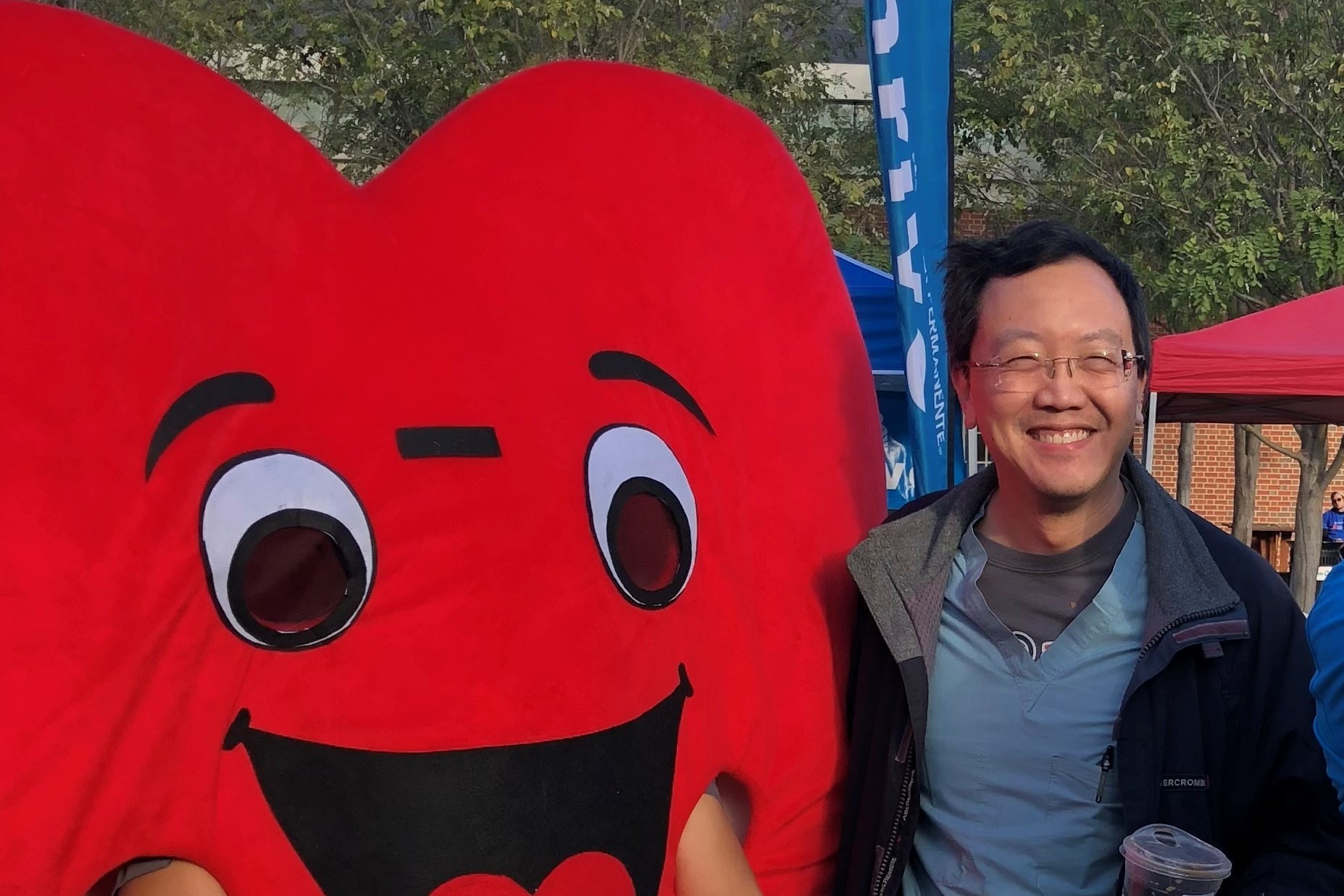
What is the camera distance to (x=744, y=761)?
2.06m

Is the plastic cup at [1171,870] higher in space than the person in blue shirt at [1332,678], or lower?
lower

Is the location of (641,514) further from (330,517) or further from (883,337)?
(883,337)

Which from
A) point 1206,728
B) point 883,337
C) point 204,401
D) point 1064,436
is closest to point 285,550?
point 204,401

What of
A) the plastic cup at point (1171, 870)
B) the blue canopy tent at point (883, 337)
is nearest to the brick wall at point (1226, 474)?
the blue canopy tent at point (883, 337)

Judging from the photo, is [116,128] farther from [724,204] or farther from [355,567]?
[724,204]

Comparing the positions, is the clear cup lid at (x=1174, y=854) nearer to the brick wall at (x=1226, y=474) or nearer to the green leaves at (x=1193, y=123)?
the green leaves at (x=1193, y=123)

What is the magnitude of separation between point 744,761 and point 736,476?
0.44 meters

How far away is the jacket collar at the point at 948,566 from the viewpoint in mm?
1950

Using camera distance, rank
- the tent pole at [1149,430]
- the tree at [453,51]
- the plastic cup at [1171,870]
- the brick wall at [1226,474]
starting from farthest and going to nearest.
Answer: the brick wall at [1226,474]
the tree at [453,51]
the tent pole at [1149,430]
the plastic cup at [1171,870]

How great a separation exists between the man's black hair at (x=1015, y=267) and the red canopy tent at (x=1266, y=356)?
5.37 meters

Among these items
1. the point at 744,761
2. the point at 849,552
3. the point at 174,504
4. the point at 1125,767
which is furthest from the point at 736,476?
the point at 174,504

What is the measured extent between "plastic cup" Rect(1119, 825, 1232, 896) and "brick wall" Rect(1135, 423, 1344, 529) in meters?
15.2

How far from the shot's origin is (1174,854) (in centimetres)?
173

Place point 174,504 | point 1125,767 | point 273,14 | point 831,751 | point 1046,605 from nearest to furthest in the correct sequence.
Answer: point 174,504
point 1125,767
point 1046,605
point 831,751
point 273,14
